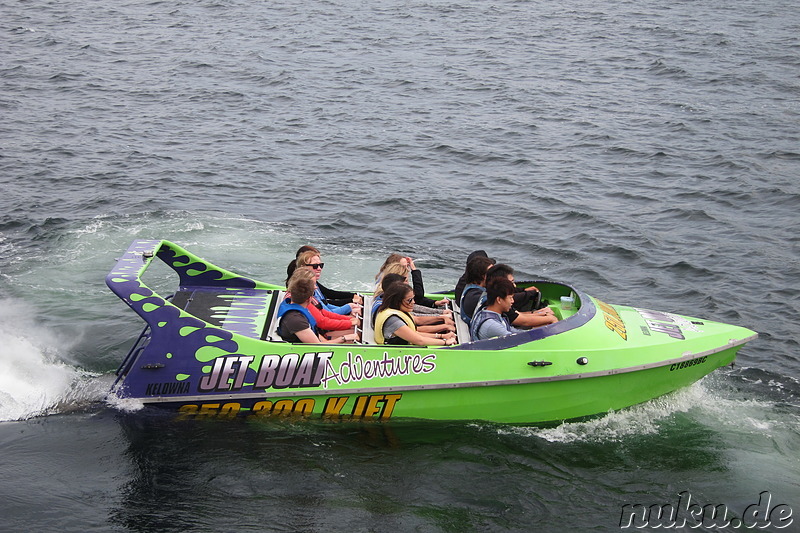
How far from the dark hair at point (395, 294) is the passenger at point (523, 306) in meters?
0.96

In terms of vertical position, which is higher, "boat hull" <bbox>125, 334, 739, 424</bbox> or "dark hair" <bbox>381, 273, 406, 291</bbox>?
"dark hair" <bbox>381, 273, 406, 291</bbox>

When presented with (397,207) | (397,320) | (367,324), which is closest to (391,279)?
(397,320)

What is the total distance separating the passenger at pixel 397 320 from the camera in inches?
360

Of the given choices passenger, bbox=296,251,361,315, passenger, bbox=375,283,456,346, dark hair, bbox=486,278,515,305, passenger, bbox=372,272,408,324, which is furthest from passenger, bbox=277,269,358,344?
dark hair, bbox=486,278,515,305

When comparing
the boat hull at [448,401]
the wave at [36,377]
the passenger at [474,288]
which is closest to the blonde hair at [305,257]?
the boat hull at [448,401]

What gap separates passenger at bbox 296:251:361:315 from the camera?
31.9ft

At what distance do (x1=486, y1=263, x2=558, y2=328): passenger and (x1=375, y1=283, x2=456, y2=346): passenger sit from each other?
93 cm

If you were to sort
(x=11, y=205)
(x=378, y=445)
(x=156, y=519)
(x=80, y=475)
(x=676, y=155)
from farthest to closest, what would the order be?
1. (x=676, y=155)
2. (x=11, y=205)
3. (x=378, y=445)
4. (x=80, y=475)
5. (x=156, y=519)

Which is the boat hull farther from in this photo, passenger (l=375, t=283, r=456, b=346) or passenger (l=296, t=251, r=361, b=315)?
passenger (l=296, t=251, r=361, b=315)

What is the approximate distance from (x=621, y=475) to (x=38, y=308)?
8206 mm

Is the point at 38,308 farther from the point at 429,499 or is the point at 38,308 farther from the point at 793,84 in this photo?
the point at 793,84

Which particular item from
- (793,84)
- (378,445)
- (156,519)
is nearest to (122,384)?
(156,519)

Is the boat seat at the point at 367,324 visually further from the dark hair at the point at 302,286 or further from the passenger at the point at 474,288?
the passenger at the point at 474,288

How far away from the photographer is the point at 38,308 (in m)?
12.2
